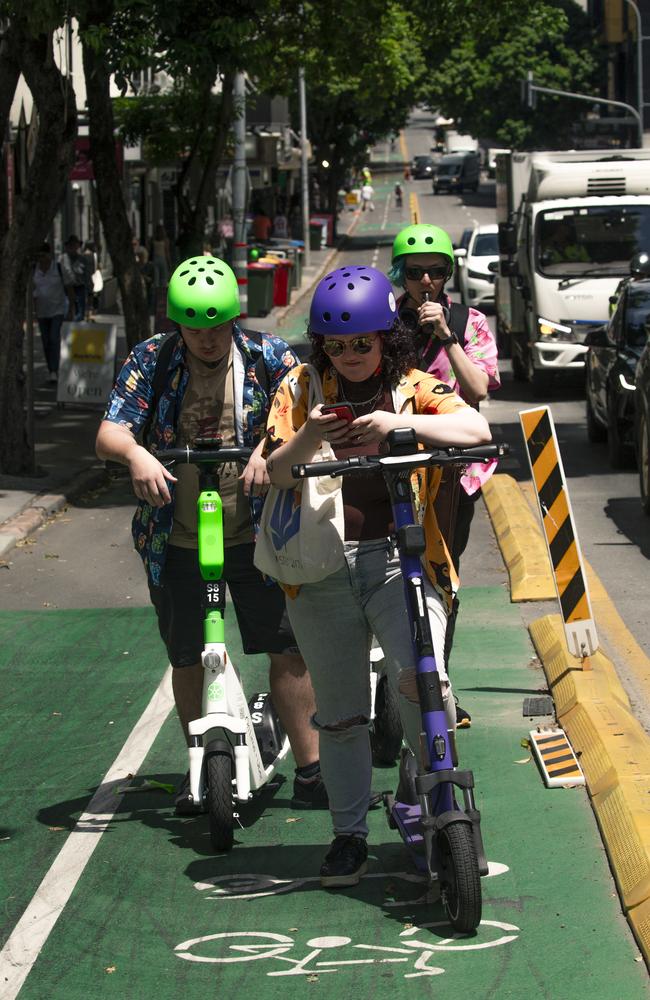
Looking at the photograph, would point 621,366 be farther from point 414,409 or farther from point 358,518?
point 358,518

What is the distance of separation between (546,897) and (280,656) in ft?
4.41

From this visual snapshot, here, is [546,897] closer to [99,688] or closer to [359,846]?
[359,846]

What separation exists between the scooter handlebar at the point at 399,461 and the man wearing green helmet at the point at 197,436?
30.4 inches

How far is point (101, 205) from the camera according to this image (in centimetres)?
1842

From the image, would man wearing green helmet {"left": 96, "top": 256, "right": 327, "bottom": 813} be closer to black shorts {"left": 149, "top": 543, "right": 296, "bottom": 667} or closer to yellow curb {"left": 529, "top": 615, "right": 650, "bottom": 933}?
black shorts {"left": 149, "top": 543, "right": 296, "bottom": 667}

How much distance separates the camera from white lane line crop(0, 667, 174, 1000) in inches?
187

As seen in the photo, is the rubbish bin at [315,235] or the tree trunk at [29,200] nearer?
the tree trunk at [29,200]

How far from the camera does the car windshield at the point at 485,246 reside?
34.4 metres

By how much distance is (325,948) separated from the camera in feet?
15.7

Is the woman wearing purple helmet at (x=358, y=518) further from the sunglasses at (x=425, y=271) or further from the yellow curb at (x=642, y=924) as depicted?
the sunglasses at (x=425, y=271)

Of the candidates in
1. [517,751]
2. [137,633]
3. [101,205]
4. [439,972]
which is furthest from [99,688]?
[101,205]

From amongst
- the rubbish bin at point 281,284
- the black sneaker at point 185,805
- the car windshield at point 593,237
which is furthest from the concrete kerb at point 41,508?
the rubbish bin at point 281,284

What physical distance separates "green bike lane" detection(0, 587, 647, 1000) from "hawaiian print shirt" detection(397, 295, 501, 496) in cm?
111

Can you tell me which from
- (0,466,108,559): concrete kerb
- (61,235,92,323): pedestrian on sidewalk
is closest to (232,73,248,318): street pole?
(61,235,92,323): pedestrian on sidewalk
